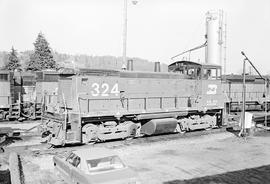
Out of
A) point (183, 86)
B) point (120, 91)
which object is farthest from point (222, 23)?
point (120, 91)

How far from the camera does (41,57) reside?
143 ft

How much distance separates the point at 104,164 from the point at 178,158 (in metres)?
4.61

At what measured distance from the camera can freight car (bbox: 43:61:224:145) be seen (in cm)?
1305

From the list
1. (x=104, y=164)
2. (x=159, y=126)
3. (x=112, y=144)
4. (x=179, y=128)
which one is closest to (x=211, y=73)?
(x=179, y=128)

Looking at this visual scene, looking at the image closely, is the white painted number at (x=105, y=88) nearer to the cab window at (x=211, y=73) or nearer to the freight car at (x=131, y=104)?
the freight car at (x=131, y=104)

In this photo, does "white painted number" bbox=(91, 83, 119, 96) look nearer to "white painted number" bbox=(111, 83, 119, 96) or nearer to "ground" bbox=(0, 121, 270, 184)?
"white painted number" bbox=(111, 83, 119, 96)

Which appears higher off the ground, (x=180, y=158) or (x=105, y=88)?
(x=105, y=88)

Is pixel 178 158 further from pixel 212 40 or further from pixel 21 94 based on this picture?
pixel 212 40

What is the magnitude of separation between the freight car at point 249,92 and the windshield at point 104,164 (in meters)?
21.6

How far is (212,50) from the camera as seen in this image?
36.3 meters

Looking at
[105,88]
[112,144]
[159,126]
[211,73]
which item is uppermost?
[211,73]

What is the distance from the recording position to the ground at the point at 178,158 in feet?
30.8

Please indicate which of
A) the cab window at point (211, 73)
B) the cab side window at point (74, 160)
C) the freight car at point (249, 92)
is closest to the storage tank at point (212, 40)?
the freight car at point (249, 92)

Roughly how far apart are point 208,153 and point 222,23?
2983 centimetres
